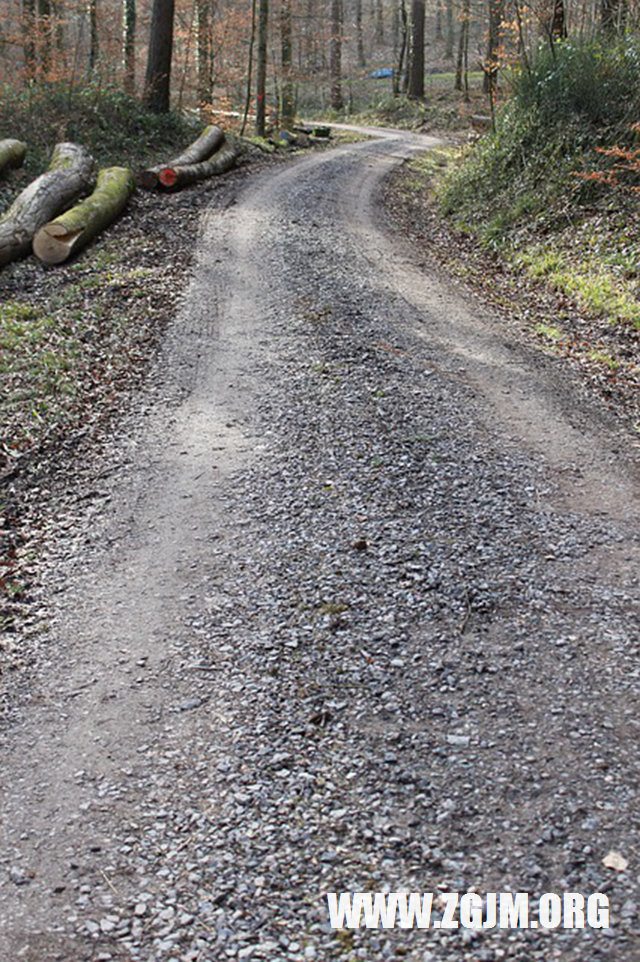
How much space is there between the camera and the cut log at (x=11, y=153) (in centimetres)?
1758

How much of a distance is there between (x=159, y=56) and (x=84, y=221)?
1004 centimetres

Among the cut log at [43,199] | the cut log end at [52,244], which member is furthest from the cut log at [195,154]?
the cut log end at [52,244]

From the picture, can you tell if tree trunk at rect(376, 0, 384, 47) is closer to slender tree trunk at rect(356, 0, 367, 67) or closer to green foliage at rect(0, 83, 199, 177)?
slender tree trunk at rect(356, 0, 367, 67)

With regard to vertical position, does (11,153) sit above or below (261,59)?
below

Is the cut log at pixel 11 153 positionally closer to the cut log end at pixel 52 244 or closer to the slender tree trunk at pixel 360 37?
the cut log end at pixel 52 244

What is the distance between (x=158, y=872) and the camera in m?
3.67

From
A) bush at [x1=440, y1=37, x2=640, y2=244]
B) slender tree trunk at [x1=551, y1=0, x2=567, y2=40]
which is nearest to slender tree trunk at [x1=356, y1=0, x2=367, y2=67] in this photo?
slender tree trunk at [x1=551, y1=0, x2=567, y2=40]

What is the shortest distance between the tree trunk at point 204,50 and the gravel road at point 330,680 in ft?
70.4

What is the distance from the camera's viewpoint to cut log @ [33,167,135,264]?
14.2m

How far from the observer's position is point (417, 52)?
38.5 metres

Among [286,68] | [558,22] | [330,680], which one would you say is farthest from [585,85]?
[286,68]

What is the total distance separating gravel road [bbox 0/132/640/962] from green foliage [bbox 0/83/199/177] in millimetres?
13682

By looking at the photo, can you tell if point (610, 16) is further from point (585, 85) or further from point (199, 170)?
point (199, 170)

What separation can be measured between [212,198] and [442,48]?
173ft
